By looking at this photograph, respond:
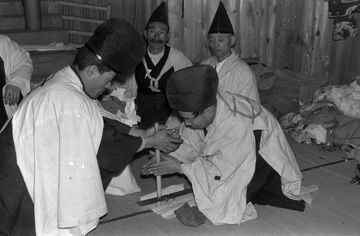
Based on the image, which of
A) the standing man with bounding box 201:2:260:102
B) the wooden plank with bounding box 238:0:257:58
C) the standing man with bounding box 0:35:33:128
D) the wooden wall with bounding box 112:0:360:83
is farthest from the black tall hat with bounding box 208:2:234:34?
the wooden plank with bounding box 238:0:257:58

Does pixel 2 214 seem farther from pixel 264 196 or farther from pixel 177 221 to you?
pixel 264 196

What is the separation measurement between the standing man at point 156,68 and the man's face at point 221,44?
543mm

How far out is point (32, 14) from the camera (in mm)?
6066

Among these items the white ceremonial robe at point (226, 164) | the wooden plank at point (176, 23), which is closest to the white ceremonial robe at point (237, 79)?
the white ceremonial robe at point (226, 164)

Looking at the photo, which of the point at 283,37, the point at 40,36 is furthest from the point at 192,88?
the point at 283,37

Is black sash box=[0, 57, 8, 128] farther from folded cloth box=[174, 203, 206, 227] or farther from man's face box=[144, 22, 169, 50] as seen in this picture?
folded cloth box=[174, 203, 206, 227]

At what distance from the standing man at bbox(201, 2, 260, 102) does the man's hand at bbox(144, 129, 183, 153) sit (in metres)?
1.32

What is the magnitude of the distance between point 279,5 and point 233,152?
4.42 meters

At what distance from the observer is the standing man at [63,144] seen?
9.68 ft

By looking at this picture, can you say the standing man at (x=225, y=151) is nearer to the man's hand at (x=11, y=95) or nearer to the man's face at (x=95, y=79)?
the man's face at (x=95, y=79)

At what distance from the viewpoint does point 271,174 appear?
3.98 metres

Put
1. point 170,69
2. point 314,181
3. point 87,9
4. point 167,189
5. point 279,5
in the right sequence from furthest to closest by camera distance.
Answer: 1. point 279,5
2. point 87,9
3. point 170,69
4. point 314,181
5. point 167,189

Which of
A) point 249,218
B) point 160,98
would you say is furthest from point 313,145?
point 249,218

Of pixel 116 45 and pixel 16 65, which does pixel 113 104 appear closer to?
pixel 16 65
